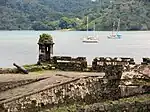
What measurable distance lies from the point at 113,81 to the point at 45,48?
27.6ft

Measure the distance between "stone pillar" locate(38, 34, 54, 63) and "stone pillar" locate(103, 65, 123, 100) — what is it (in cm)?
741

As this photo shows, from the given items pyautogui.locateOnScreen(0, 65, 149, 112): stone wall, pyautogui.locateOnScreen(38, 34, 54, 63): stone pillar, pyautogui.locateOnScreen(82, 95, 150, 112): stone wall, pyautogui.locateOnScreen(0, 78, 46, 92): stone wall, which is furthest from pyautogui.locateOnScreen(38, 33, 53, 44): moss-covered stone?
pyautogui.locateOnScreen(82, 95, 150, 112): stone wall

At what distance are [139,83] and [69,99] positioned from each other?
325cm

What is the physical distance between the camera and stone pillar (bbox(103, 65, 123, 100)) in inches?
757

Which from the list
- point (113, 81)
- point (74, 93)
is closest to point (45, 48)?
point (74, 93)

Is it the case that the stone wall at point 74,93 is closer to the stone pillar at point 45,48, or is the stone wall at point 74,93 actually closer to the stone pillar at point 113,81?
the stone pillar at point 113,81

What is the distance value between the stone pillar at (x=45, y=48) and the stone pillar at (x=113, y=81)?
741 cm

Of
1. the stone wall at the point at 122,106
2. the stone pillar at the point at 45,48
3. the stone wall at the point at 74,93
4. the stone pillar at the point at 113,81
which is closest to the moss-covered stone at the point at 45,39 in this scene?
the stone pillar at the point at 45,48

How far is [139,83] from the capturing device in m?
19.1

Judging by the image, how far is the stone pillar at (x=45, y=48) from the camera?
87.2 feet

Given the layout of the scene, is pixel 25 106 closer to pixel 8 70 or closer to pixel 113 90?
pixel 113 90

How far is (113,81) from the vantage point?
63.8ft

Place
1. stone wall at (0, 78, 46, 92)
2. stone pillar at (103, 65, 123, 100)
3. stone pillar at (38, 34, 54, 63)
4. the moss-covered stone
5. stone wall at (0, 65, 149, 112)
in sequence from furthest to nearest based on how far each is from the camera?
the moss-covered stone
stone pillar at (38, 34, 54, 63)
stone wall at (0, 78, 46, 92)
stone pillar at (103, 65, 123, 100)
stone wall at (0, 65, 149, 112)

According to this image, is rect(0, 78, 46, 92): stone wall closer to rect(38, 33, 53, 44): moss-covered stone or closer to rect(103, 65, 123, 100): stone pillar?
rect(103, 65, 123, 100): stone pillar
